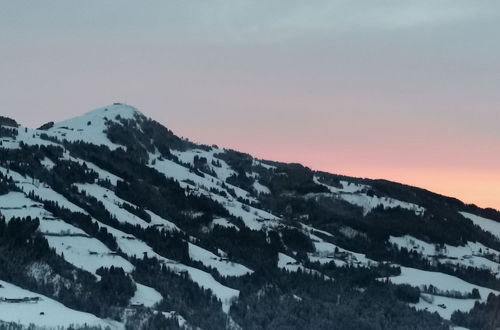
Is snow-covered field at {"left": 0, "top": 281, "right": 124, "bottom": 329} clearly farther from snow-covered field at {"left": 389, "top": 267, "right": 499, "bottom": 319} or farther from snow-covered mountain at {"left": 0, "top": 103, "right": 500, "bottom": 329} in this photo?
snow-covered field at {"left": 389, "top": 267, "right": 499, "bottom": 319}

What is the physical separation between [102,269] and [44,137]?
66.3 m

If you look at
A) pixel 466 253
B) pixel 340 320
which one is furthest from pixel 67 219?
pixel 466 253

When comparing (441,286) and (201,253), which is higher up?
(201,253)

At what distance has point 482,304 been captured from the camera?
14188 centimetres

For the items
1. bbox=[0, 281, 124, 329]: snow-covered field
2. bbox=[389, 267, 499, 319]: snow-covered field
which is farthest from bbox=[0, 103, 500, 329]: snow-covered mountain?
bbox=[389, 267, 499, 319]: snow-covered field

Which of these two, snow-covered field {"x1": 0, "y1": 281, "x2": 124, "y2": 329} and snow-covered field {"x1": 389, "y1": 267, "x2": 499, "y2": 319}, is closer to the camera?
snow-covered field {"x1": 0, "y1": 281, "x2": 124, "y2": 329}

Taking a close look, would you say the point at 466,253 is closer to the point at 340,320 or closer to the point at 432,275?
the point at 432,275

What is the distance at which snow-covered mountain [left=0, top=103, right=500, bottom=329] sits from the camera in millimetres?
110250

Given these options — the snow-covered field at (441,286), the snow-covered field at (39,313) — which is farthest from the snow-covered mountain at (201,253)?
the snow-covered field at (441,286)

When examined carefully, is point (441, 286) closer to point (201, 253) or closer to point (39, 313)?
point (201, 253)

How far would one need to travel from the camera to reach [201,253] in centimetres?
14125

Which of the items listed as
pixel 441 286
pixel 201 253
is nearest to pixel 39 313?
pixel 201 253

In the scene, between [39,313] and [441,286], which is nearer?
[39,313]

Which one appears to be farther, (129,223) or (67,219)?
(129,223)
